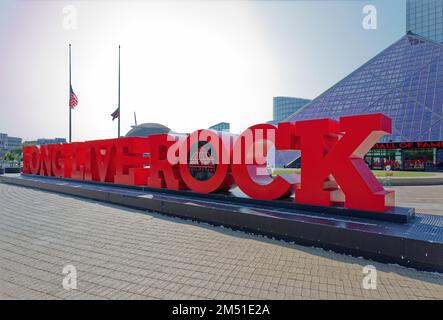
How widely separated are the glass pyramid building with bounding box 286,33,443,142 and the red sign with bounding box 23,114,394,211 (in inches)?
1373

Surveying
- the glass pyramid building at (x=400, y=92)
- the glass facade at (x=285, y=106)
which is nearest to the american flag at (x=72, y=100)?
the glass pyramid building at (x=400, y=92)

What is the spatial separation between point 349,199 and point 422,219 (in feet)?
5.73

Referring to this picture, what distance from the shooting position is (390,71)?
44.8 meters

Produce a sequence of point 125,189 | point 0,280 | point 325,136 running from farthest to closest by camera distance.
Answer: point 125,189, point 325,136, point 0,280

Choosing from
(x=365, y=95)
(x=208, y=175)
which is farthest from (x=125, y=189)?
(x=365, y=95)

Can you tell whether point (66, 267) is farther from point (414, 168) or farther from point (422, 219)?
point (414, 168)

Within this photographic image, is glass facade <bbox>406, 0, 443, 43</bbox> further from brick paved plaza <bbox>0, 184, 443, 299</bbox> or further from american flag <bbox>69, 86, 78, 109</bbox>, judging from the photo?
brick paved plaza <bbox>0, 184, 443, 299</bbox>

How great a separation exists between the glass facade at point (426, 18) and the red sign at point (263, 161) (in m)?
109

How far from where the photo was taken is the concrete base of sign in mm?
4863

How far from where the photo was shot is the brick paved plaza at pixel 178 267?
398 cm

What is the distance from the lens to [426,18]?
88.1 metres

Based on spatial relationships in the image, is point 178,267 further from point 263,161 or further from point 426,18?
point 426,18

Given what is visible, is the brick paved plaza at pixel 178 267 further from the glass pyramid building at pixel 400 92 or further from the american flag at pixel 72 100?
the glass pyramid building at pixel 400 92

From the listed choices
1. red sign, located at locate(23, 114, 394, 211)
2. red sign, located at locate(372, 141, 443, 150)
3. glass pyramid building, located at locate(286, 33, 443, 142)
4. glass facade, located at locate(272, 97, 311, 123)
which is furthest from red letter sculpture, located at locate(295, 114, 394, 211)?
glass facade, located at locate(272, 97, 311, 123)
